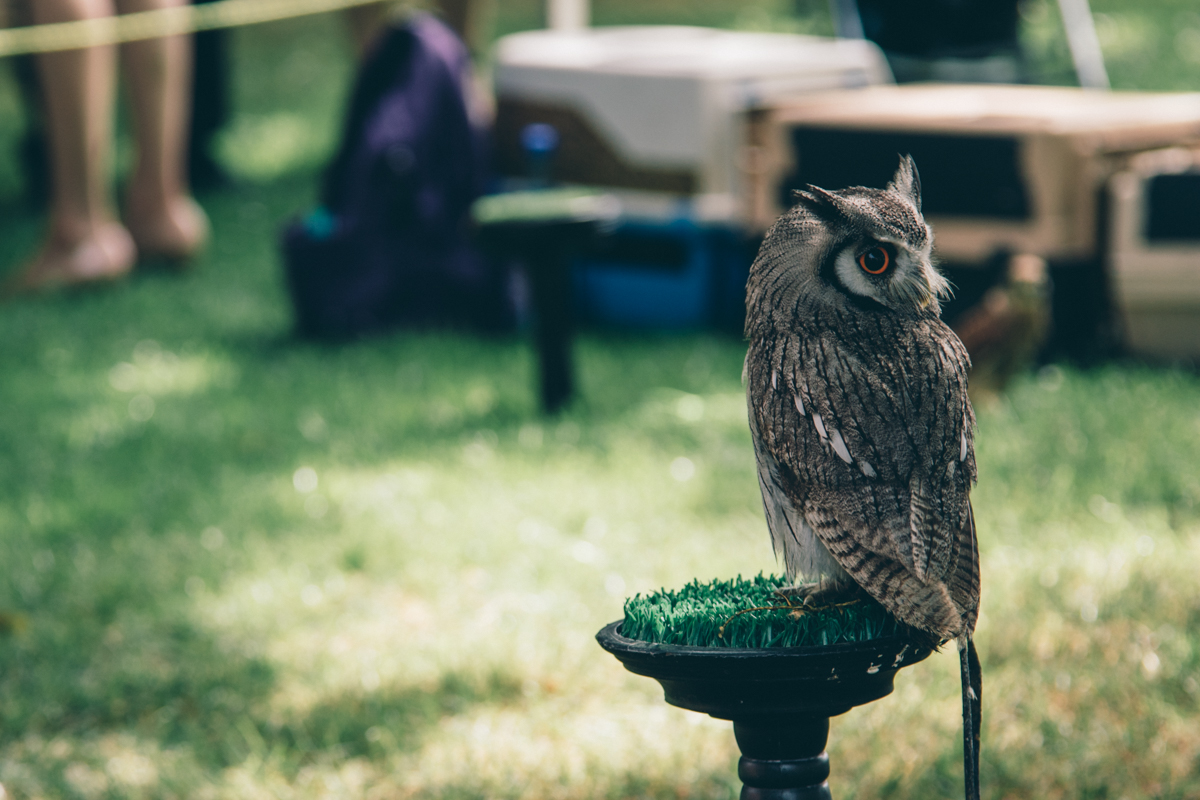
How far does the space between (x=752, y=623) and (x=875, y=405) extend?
255 millimetres

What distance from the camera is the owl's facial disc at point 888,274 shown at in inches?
50.9

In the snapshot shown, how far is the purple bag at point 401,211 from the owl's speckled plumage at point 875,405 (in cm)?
355

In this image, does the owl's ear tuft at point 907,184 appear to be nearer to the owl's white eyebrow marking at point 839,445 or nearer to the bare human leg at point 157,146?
the owl's white eyebrow marking at point 839,445

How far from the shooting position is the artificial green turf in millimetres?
1335

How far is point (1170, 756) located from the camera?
202 cm

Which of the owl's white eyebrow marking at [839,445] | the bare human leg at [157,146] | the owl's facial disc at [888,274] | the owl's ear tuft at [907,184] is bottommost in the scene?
the bare human leg at [157,146]

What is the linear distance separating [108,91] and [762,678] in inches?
188

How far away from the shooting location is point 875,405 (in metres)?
1.30

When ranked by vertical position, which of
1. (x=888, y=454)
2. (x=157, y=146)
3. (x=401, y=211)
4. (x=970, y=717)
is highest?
(x=888, y=454)

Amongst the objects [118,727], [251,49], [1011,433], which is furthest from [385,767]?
[251,49]

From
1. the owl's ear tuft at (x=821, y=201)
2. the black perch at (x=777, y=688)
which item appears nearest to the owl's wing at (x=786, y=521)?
the black perch at (x=777, y=688)

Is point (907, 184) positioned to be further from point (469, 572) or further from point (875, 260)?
point (469, 572)

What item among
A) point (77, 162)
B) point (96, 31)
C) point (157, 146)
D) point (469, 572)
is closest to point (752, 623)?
point (469, 572)

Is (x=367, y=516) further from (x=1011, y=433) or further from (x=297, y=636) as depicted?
(x=1011, y=433)
